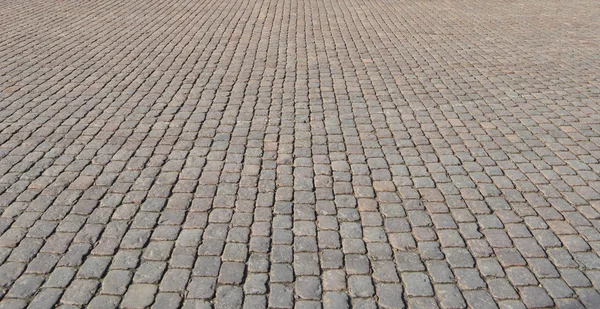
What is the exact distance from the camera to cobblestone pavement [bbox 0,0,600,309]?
156 inches

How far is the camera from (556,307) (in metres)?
3.71

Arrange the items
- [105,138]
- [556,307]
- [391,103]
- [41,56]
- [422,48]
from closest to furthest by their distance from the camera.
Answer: [556,307] → [105,138] → [391,103] → [41,56] → [422,48]

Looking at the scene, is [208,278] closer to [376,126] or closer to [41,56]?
[376,126]

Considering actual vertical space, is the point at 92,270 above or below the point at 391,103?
above

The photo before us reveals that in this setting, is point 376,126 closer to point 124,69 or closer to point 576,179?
point 576,179

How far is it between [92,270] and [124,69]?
5.38 meters

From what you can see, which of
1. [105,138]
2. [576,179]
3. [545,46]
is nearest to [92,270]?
[105,138]

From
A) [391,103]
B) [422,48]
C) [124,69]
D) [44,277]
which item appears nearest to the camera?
[44,277]

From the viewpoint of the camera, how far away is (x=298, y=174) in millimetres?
5504

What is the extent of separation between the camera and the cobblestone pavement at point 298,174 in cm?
→ 397

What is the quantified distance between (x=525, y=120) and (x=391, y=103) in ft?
5.03

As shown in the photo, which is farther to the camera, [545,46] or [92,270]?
[545,46]

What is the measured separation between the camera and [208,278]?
3.99 m

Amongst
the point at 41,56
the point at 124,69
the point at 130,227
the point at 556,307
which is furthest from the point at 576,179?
the point at 41,56
